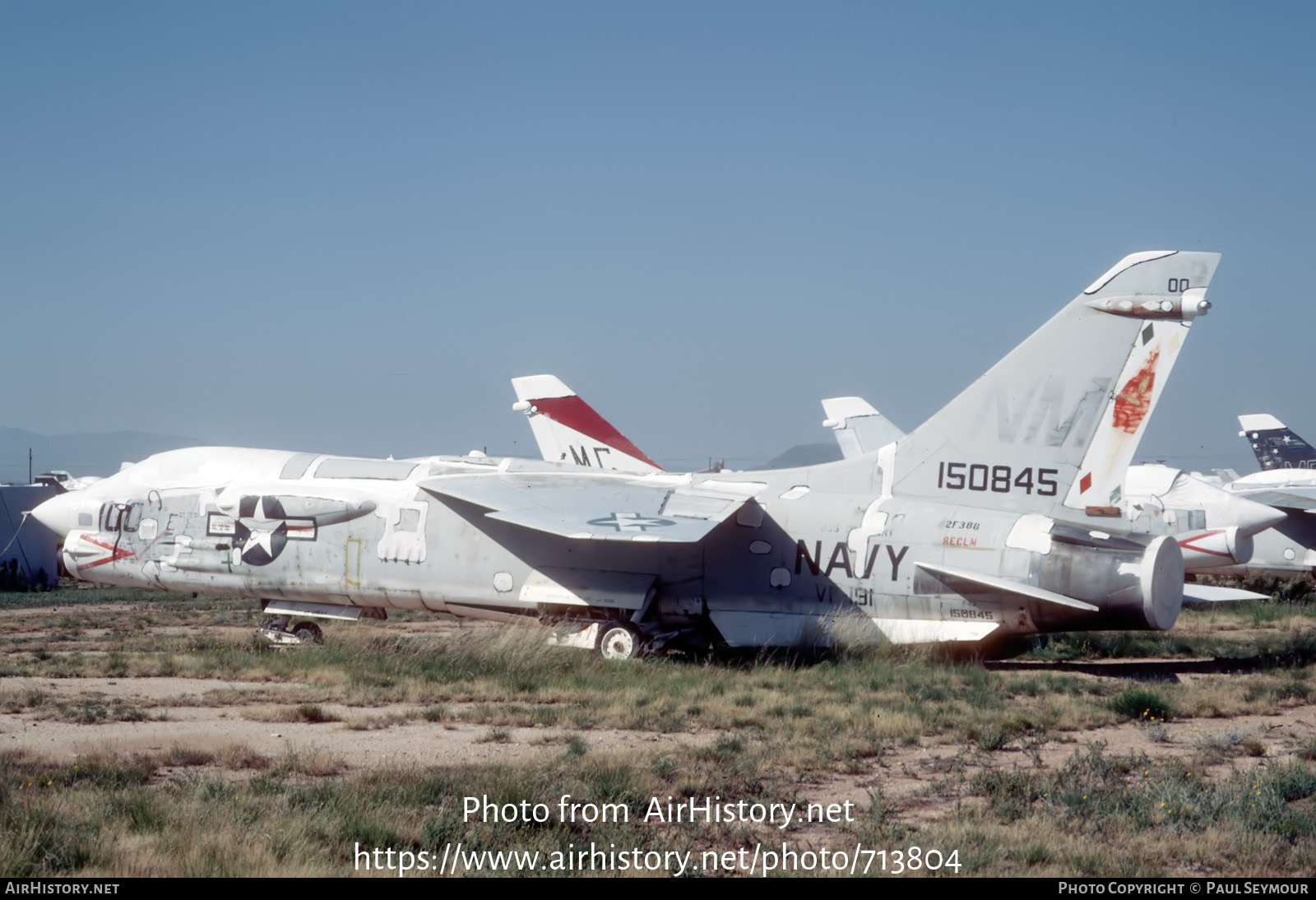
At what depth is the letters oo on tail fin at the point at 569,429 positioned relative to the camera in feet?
86.5

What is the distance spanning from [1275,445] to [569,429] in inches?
1453

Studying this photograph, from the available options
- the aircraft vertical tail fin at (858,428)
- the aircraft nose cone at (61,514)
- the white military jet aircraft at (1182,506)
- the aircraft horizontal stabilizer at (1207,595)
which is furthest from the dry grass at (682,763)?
the aircraft vertical tail fin at (858,428)

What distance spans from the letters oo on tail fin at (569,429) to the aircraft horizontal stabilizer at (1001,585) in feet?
38.9

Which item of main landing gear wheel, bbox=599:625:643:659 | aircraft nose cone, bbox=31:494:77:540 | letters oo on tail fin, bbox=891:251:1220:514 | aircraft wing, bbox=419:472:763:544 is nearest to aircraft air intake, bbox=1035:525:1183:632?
letters oo on tail fin, bbox=891:251:1220:514

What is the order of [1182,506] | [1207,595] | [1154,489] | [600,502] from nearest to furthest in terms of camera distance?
[600,502] < [1207,595] < [1182,506] < [1154,489]

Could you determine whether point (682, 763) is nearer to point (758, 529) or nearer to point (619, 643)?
point (619, 643)

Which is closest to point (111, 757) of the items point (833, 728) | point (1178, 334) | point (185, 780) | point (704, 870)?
point (185, 780)

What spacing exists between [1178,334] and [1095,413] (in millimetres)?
1378

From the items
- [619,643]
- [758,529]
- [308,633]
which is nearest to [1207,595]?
[758,529]

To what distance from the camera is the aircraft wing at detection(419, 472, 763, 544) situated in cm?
1433

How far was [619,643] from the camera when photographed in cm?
1556

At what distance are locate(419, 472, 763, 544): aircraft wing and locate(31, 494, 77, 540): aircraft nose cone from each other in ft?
21.1

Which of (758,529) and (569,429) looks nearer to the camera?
(758,529)

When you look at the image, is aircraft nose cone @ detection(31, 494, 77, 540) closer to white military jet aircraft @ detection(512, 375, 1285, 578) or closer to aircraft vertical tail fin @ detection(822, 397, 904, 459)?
white military jet aircraft @ detection(512, 375, 1285, 578)
